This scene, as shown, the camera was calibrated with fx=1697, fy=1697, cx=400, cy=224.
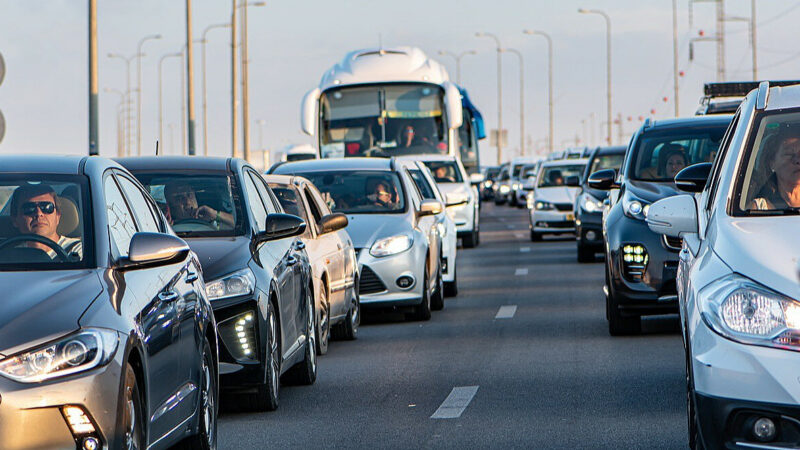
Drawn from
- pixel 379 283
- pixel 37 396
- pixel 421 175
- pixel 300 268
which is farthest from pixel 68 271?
pixel 421 175

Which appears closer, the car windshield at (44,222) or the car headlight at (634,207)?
the car windshield at (44,222)

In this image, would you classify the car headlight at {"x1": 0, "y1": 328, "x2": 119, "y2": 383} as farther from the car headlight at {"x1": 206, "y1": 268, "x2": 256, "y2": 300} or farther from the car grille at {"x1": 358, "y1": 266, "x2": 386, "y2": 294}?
the car grille at {"x1": 358, "y1": 266, "x2": 386, "y2": 294}

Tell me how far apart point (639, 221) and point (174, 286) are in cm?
665

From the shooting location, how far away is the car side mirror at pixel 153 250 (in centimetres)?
645

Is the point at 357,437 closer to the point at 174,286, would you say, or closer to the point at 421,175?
the point at 174,286

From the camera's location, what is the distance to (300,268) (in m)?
11.3

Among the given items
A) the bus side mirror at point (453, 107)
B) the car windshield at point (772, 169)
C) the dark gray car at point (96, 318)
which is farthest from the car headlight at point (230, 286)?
the bus side mirror at point (453, 107)

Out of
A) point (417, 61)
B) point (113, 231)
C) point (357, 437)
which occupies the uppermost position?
point (417, 61)

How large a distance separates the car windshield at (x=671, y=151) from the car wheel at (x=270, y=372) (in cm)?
513

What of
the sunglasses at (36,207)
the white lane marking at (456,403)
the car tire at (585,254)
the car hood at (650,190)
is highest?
the car hood at (650,190)

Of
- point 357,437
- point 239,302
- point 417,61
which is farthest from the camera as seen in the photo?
point 417,61

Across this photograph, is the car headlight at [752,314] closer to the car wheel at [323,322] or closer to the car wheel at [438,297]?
the car wheel at [323,322]

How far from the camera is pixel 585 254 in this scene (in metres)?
25.9

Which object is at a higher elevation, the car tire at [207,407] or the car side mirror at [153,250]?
the car side mirror at [153,250]
